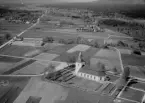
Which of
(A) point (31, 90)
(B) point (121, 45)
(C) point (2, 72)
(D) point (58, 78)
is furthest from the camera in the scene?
(B) point (121, 45)

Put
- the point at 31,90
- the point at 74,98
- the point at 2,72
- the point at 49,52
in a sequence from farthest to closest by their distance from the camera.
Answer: the point at 49,52 → the point at 2,72 → the point at 31,90 → the point at 74,98

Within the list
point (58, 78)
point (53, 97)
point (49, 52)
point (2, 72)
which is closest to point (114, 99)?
point (53, 97)

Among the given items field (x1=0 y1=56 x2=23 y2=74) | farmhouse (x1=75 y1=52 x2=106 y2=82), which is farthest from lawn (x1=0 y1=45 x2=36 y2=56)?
farmhouse (x1=75 y1=52 x2=106 y2=82)

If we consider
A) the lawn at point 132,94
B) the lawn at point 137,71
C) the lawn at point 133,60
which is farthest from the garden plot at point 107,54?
Result: the lawn at point 132,94

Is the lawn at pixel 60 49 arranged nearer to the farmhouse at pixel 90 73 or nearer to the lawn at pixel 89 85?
the farmhouse at pixel 90 73

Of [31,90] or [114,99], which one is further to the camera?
[31,90]

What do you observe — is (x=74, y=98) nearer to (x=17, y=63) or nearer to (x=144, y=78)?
(x=144, y=78)
